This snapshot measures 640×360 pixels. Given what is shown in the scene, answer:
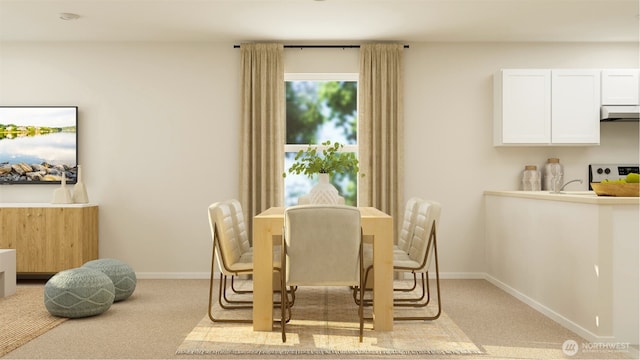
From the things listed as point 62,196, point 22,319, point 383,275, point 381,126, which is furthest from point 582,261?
point 62,196

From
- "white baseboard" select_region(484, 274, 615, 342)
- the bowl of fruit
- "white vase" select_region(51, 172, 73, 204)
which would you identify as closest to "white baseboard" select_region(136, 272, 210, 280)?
"white vase" select_region(51, 172, 73, 204)

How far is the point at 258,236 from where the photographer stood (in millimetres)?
3891

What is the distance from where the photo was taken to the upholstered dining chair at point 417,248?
4.10 meters

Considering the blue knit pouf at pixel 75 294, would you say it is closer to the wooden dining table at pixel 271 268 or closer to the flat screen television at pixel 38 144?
the wooden dining table at pixel 271 268

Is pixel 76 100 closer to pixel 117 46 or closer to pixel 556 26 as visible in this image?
pixel 117 46

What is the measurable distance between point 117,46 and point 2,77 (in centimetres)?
123

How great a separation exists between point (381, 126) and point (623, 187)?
2786 millimetres

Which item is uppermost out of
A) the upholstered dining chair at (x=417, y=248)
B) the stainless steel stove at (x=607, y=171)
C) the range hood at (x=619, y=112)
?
the range hood at (x=619, y=112)

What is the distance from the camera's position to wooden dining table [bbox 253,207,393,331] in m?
3.89

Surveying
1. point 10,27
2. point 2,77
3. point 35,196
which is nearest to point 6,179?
point 35,196

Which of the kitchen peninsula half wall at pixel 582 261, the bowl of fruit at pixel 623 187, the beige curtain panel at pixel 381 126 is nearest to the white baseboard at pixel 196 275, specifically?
the beige curtain panel at pixel 381 126

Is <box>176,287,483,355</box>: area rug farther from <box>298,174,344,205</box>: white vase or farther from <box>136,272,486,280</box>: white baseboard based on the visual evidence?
<box>136,272,486,280</box>: white baseboard

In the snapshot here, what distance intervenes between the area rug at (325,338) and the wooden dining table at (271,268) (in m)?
0.10

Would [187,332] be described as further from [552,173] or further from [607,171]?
[607,171]
